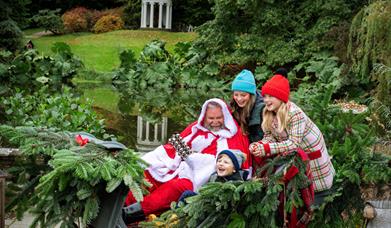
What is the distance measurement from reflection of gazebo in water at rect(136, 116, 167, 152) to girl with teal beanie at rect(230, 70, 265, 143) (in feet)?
19.7

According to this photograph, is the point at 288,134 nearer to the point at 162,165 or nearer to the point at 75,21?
the point at 162,165

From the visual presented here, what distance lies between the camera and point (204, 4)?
42062 millimetres

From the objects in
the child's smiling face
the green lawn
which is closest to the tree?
the green lawn

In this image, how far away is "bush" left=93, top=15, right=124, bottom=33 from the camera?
41.0m

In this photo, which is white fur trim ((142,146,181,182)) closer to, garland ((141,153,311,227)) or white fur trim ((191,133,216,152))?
white fur trim ((191,133,216,152))

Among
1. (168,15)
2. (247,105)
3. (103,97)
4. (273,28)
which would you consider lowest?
(103,97)

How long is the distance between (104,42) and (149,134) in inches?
975

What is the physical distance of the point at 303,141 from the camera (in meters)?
4.41

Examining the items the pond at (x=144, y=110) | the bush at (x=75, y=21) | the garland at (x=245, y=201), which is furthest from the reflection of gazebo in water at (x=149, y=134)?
the bush at (x=75, y=21)

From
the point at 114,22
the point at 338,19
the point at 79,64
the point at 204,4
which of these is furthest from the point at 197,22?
the point at 338,19

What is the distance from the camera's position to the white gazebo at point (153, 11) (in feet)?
139

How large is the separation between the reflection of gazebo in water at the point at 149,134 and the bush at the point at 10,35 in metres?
12.0

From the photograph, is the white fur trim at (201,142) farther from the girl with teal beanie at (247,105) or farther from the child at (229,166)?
the child at (229,166)

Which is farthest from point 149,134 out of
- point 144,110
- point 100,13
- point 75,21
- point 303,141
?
point 100,13
